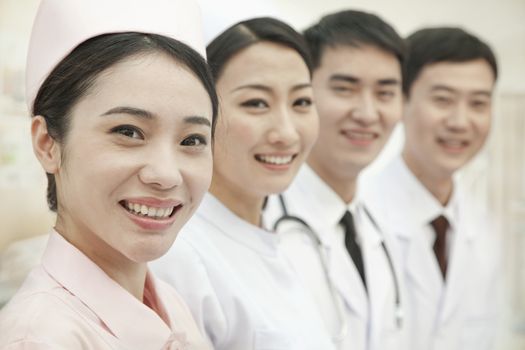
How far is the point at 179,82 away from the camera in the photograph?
66 cm

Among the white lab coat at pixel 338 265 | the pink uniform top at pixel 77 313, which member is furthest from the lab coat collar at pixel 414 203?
the pink uniform top at pixel 77 313

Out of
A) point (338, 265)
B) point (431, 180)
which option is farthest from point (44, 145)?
point (431, 180)

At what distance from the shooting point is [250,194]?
3.35 feet

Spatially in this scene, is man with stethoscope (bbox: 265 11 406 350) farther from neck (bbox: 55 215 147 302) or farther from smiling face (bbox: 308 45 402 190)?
neck (bbox: 55 215 147 302)

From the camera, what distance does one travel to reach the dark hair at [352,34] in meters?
1.34

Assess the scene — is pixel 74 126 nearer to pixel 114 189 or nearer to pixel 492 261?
pixel 114 189

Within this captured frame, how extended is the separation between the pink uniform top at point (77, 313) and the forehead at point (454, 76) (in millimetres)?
1060

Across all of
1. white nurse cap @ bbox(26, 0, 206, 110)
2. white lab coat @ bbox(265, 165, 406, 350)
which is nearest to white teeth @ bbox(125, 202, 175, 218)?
white nurse cap @ bbox(26, 0, 206, 110)

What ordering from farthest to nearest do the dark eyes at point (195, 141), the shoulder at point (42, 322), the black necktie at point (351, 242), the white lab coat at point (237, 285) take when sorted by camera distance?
1. the black necktie at point (351, 242)
2. the white lab coat at point (237, 285)
3. the dark eyes at point (195, 141)
4. the shoulder at point (42, 322)

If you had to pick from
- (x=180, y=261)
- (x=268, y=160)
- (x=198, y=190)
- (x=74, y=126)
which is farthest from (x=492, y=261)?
(x=74, y=126)

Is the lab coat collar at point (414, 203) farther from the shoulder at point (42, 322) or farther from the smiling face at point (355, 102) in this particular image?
the shoulder at point (42, 322)

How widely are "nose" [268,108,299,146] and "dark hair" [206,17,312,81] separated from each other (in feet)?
0.32

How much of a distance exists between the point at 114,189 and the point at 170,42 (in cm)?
15

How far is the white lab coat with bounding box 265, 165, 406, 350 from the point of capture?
1.25 meters
